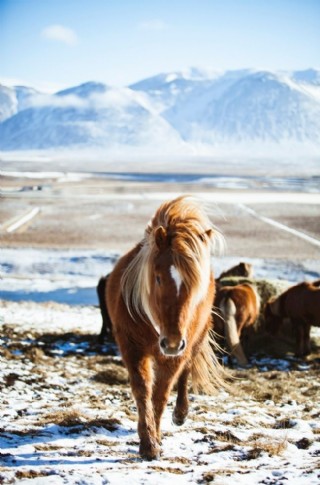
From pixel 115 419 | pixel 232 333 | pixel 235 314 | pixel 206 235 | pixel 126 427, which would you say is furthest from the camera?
pixel 235 314

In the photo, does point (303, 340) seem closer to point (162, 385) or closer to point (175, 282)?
point (162, 385)

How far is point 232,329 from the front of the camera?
26.5 feet

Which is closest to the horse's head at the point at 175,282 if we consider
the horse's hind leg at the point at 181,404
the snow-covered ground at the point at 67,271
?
the horse's hind leg at the point at 181,404

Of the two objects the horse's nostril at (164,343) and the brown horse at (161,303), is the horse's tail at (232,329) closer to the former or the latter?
the brown horse at (161,303)

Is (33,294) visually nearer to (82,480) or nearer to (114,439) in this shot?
(114,439)

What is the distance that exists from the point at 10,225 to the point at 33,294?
1093 centimetres

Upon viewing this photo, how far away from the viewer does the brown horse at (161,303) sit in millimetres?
3531

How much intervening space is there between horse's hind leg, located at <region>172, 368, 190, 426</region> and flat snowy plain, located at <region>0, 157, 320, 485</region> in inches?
3.6

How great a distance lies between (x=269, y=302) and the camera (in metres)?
9.17

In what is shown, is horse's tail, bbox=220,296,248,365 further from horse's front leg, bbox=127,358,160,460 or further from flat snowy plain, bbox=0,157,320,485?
horse's front leg, bbox=127,358,160,460

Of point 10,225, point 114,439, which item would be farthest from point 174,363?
point 10,225

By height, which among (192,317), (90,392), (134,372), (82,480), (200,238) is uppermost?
(200,238)

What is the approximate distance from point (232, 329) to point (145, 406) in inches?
173

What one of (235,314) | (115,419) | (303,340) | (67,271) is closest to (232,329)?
(235,314)
